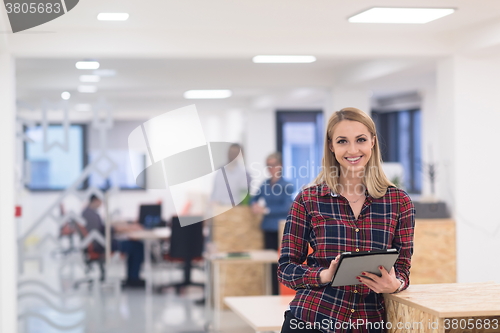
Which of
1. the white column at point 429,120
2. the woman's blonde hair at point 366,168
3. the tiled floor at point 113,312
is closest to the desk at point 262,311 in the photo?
the woman's blonde hair at point 366,168

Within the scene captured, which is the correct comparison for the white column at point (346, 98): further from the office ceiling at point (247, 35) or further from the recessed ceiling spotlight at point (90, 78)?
the recessed ceiling spotlight at point (90, 78)

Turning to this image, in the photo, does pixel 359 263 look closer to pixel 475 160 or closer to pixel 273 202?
pixel 475 160

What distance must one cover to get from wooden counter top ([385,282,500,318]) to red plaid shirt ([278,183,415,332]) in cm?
→ 9

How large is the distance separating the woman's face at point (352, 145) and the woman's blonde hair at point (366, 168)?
0.07 feet

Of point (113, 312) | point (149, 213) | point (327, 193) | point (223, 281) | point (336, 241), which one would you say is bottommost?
point (113, 312)

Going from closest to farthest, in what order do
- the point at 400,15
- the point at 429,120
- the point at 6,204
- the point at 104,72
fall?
1. the point at 400,15
2. the point at 6,204
3. the point at 104,72
4. the point at 429,120

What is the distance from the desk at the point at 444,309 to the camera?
1.95m

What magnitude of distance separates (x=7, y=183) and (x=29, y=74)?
262 cm

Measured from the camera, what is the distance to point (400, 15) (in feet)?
15.4

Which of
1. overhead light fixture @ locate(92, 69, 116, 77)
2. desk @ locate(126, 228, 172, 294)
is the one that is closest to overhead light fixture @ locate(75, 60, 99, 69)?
overhead light fixture @ locate(92, 69, 116, 77)

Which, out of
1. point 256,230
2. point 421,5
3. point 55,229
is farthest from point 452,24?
point 55,229

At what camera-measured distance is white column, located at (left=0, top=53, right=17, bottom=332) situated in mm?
4949

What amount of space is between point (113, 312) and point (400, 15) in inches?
162

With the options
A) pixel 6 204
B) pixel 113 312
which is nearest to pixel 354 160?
pixel 6 204
